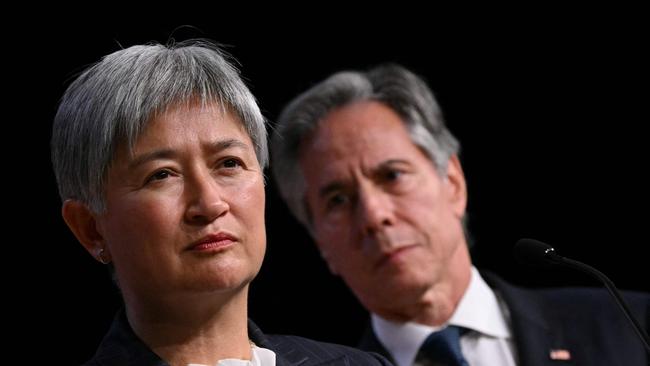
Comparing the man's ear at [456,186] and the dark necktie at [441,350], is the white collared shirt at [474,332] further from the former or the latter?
the man's ear at [456,186]

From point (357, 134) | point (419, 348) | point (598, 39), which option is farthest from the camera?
point (598, 39)

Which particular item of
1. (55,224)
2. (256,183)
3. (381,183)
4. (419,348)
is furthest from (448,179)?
(256,183)

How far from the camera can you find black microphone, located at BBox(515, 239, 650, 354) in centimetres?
235

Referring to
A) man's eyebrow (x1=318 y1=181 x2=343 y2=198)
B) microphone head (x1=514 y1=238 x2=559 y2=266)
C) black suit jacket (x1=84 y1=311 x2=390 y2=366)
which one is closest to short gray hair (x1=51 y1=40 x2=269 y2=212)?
black suit jacket (x1=84 y1=311 x2=390 y2=366)

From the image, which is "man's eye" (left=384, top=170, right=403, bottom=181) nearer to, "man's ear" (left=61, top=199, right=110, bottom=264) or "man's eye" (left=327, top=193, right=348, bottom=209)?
"man's eye" (left=327, top=193, right=348, bottom=209)

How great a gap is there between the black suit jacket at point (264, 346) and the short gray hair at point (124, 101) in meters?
0.25

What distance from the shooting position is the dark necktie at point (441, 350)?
11.2 ft

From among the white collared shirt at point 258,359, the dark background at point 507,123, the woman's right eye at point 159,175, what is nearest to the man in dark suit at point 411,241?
the dark background at point 507,123

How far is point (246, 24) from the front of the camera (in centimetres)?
402

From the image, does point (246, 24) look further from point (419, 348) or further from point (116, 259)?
point (116, 259)

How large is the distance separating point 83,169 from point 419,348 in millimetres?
1555

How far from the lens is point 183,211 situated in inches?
86.5

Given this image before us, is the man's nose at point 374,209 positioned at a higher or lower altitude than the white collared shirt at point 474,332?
higher

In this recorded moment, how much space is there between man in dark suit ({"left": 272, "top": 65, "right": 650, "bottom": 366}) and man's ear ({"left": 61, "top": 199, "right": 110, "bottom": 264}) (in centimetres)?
137
